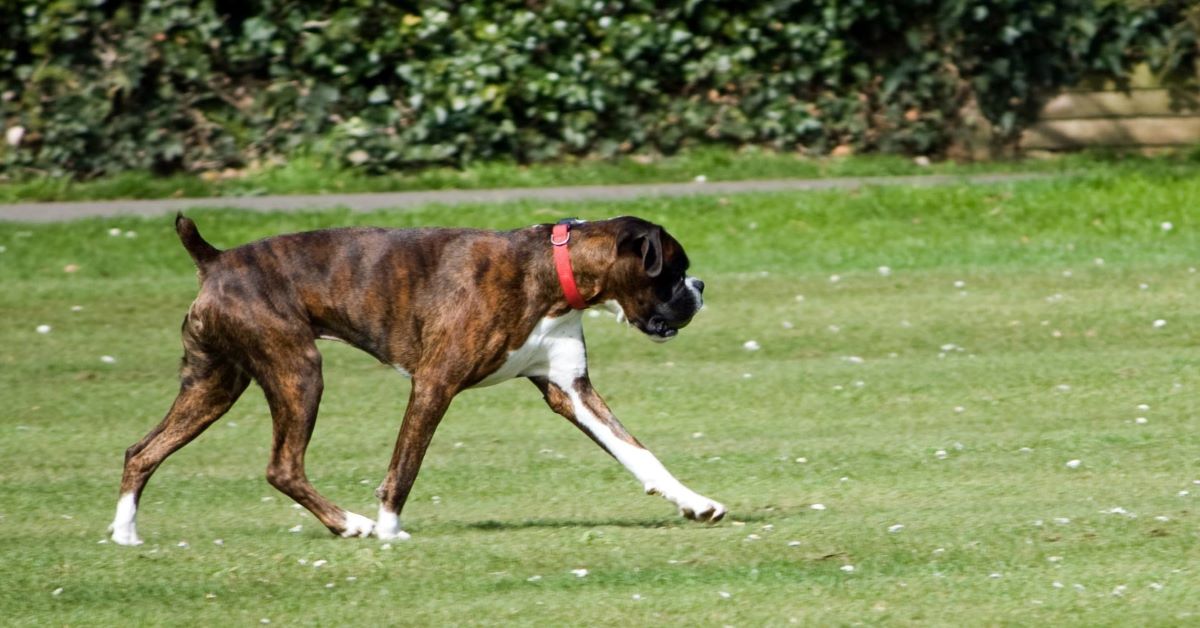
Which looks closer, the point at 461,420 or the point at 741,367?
the point at 461,420

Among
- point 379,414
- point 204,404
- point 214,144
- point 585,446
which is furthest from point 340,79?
point 204,404

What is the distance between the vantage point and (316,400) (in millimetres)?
7164

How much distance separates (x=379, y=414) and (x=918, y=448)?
10.2ft

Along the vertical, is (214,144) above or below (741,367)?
below

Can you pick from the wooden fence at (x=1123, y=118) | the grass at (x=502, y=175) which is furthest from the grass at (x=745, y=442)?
the wooden fence at (x=1123, y=118)

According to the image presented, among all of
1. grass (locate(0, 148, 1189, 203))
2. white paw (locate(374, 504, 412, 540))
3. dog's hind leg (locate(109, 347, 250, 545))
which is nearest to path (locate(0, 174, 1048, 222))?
grass (locate(0, 148, 1189, 203))

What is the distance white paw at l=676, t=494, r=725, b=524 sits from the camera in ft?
24.0

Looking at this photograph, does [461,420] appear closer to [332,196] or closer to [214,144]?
[332,196]

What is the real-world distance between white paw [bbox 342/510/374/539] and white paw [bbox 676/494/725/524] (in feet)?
3.98

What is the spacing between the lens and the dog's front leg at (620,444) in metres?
7.33

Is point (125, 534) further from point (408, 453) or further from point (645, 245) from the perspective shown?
point (645, 245)

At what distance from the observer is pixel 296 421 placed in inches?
281

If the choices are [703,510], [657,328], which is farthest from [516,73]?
[703,510]

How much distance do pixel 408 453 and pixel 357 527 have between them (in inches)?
13.9
